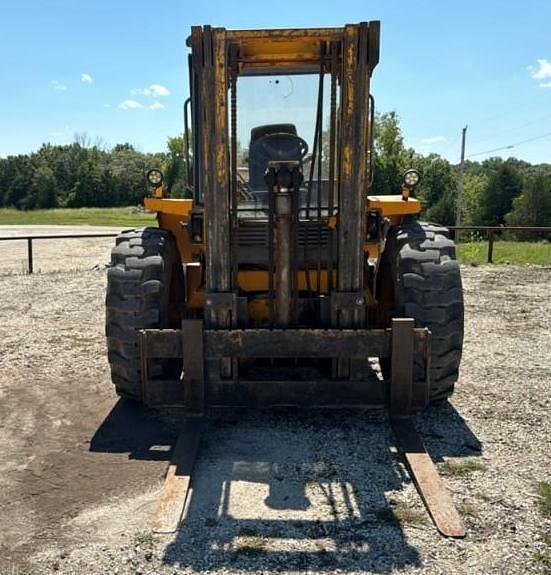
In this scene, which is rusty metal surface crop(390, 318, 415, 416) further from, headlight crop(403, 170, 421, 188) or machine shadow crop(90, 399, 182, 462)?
headlight crop(403, 170, 421, 188)

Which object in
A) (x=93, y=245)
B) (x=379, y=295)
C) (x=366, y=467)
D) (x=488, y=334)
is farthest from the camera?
(x=93, y=245)

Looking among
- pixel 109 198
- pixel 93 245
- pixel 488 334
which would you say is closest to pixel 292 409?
pixel 488 334

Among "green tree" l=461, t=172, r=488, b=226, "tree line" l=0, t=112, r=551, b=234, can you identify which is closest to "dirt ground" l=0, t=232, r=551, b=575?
"tree line" l=0, t=112, r=551, b=234

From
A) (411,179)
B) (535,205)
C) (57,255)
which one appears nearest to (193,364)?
(411,179)

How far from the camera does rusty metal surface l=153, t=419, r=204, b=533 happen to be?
308 cm

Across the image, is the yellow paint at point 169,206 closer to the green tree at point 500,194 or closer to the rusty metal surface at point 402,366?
the rusty metal surface at point 402,366

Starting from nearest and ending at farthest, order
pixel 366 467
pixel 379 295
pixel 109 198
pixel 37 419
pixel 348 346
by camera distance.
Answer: pixel 366 467, pixel 348 346, pixel 37 419, pixel 379 295, pixel 109 198

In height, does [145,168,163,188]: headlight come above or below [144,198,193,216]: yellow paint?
above

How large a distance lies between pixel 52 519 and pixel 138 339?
4.66ft

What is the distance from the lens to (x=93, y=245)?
75.6ft

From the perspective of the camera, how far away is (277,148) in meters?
4.82

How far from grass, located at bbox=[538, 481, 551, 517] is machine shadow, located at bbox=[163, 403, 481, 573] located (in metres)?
0.53

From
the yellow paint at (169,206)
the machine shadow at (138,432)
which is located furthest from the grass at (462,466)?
the yellow paint at (169,206)

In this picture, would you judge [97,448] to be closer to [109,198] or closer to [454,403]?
[454,403]
